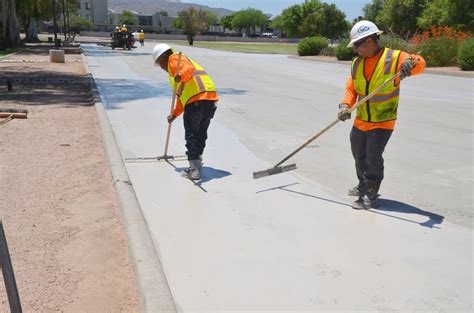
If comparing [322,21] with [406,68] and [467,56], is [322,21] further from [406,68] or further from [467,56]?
[406,68]

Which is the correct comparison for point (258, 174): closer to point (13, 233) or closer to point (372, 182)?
point (372, 182)

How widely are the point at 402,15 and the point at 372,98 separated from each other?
5069 centimetres

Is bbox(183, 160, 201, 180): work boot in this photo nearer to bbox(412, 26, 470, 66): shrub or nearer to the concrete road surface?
the concrete road surface

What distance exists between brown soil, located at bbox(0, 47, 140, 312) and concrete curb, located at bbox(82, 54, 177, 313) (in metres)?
0.10

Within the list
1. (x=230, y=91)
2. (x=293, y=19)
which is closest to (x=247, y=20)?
(x=293, y=19)

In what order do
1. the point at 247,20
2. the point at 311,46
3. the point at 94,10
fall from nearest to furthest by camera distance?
the point at 311,46 → the point at 94,10 → the point at 247,20

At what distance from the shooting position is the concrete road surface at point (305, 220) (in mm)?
3512

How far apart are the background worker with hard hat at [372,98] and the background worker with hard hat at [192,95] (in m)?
1.60

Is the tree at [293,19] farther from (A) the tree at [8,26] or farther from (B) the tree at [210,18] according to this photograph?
(A) the tree at [8,26]

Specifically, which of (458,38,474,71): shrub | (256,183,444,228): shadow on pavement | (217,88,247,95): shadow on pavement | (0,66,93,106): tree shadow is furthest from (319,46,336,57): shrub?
(256,183,444,228): shadow on pavement

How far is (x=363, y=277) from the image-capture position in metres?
3.69

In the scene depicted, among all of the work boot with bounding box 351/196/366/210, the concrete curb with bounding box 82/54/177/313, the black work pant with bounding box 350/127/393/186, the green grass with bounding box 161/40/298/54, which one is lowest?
the concrete curb with bounding box 82/54/177/313

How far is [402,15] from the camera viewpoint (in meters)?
51.2

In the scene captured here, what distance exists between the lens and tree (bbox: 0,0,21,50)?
104 feet
